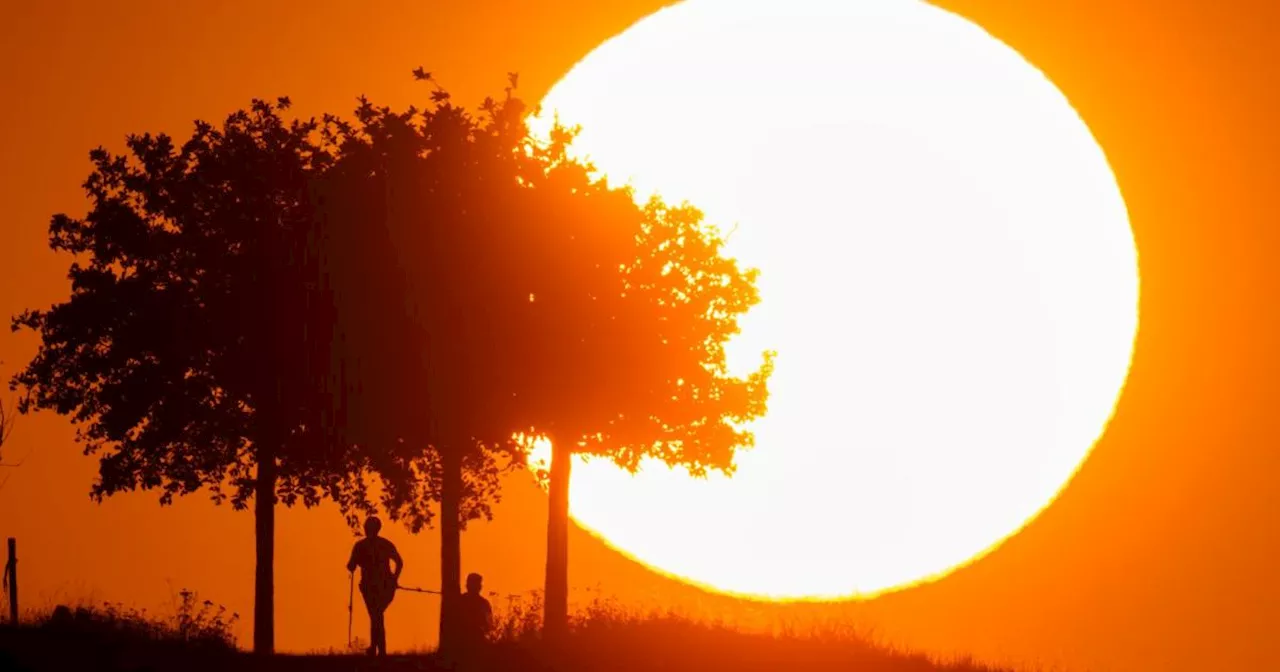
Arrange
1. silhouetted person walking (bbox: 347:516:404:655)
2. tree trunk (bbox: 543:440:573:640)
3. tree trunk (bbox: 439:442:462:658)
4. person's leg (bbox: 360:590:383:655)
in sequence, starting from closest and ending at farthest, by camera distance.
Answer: person's leg (bbox: 360:590:383:655) → silhouetted person walking (bbox: 347:516:404:655) → tree trunk (bbox: 543:440:573:640) → tree trunk (bbox: 439:442:462:658)

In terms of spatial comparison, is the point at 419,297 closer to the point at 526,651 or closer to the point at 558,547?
A: the point at 558,547

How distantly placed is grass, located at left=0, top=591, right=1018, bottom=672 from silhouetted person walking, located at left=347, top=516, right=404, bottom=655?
74cm

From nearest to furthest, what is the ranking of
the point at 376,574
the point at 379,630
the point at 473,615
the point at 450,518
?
the point at 379,630, the point at 376,574, the point at 473,615, the point at 450,518

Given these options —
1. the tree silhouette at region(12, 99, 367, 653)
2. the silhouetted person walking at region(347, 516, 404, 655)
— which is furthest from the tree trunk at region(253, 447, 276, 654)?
the silhouetted person walking at region(347, 516, 404, 655)

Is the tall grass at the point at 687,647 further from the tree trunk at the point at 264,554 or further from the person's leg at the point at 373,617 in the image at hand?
the tree trunk at the point at 264,554

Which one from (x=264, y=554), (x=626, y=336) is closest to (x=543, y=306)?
(x=626, y=336)

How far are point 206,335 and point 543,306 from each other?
9.31 meters

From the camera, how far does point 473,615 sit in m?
52.2

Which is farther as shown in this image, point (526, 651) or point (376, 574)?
point (526, 651)

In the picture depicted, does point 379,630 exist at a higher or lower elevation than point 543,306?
lower

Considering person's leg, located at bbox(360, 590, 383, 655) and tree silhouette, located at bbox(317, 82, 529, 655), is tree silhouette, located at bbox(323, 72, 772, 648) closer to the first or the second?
tree silhouette, located at bbox(317, 82, 529, 655)

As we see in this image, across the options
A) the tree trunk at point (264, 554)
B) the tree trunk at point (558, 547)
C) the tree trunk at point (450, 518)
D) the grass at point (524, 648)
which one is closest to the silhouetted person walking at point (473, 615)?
the grass at point (524, 648)

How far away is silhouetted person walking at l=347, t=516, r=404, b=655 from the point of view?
5112 centimetres

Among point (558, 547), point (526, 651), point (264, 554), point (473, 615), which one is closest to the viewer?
point (526, 651)
